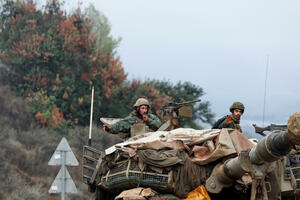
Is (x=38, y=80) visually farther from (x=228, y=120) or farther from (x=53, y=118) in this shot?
(x=228, y=120)

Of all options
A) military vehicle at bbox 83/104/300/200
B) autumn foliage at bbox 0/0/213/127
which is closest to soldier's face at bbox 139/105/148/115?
military vehicle at bbox 83/104/300/200

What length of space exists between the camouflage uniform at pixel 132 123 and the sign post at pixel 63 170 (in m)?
4.03

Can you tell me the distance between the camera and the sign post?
17.2 metres

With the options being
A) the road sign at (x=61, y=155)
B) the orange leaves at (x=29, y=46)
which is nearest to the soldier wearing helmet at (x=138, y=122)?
the road sign at (x=61, y=155)

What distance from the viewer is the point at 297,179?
446 inches

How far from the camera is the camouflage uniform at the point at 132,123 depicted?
13.6m

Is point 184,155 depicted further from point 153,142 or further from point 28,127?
point 28,127

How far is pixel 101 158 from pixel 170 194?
1.95 metres

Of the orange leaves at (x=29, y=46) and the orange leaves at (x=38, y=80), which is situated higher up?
the orange leaves at (x=29, y=46)

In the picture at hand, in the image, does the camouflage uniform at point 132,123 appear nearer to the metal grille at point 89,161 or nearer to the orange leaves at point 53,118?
the metal grille at point 89,161

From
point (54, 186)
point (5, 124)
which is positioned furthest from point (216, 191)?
point (5, 124)

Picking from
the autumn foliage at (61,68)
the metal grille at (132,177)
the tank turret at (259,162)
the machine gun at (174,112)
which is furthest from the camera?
the autumn foliage at (61,68)

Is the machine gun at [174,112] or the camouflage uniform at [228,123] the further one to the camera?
the machine gun at [174,112]

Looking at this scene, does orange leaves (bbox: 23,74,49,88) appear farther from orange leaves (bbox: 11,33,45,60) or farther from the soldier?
the soldier
